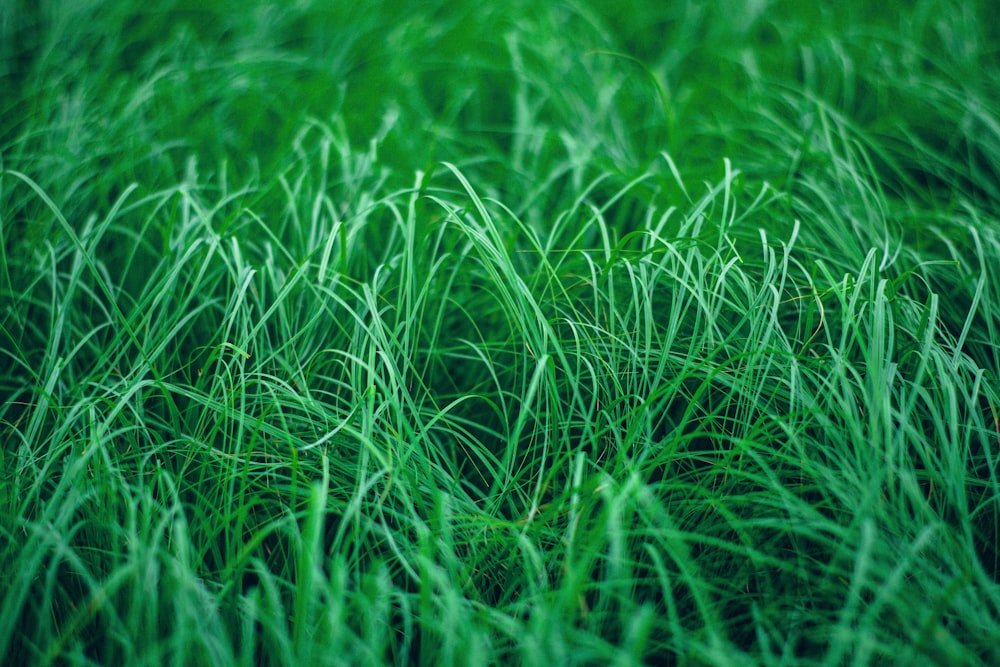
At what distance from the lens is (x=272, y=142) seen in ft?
7.27

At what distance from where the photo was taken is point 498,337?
5.19 feet

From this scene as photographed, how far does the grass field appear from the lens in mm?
1091

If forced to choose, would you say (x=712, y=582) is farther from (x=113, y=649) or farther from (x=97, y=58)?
(x=97, y=58)

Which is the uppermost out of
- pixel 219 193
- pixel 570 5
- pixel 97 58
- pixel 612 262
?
pixel 97 58

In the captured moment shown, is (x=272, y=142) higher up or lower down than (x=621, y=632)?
higher up

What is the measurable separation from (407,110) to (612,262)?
3.50 feet

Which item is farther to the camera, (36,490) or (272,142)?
(272,142)

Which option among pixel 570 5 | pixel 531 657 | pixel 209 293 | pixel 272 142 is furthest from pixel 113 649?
pixel 570 5

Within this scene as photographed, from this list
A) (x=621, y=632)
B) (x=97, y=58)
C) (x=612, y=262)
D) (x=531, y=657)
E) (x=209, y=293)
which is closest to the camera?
(x=531, y=657)

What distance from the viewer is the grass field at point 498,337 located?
1091 mm

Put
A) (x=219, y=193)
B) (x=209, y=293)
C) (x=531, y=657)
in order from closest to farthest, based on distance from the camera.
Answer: (x=531, y=657) → (x=209, y=293) → (x=219, y=193)

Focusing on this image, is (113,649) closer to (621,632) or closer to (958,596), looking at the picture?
(621,632)

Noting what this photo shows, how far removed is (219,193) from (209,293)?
48cm

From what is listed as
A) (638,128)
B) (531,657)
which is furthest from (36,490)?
(638,128)
